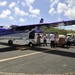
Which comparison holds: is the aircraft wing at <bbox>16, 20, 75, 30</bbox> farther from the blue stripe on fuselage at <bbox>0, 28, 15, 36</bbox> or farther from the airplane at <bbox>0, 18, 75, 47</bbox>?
the blue stripe on fuselage at <bbox>0, 28, 15, 36</bbox>

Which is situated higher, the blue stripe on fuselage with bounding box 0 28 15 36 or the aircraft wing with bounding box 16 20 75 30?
the aircraft wing with bounding box 16 20 75 30

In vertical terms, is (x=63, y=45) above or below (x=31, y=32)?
below

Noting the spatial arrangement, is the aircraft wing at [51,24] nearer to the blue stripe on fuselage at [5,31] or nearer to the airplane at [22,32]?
the airplane at [22,32]

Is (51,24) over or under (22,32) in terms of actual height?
over

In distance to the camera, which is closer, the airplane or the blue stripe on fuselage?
the blue stripe on fuselage

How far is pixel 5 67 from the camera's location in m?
9.95

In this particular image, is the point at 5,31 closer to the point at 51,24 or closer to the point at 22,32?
the point at 22,32

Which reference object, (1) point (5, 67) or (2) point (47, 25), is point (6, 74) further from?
(2) point (47, 25)

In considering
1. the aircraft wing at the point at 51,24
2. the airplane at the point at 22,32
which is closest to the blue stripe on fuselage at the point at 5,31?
the airplane at the point at 22,32

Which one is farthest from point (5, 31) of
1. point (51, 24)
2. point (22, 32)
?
point (51, 24)

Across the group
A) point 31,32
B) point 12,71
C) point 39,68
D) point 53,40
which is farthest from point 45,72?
point 31,32

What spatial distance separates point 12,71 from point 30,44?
12.8 meters

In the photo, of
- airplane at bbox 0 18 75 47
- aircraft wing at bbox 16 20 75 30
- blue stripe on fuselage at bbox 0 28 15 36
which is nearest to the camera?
aircraft wing at bbox 16 20 75 30

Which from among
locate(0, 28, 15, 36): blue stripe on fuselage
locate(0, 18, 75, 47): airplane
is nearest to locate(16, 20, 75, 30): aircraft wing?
locate(0, 18, 75, 47): airplane
